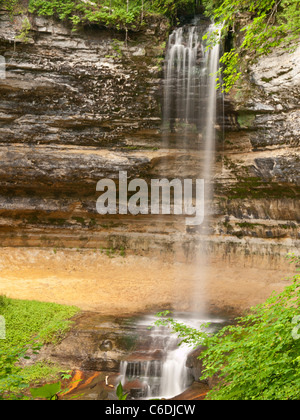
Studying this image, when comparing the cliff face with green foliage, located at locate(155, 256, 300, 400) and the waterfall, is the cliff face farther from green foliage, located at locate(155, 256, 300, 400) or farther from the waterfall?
green foliage, located at locate(155, 256, 300, 400)

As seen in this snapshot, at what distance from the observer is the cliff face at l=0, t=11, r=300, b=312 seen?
39.9ft

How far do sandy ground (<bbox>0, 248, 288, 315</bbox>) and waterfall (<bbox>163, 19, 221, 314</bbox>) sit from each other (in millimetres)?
526

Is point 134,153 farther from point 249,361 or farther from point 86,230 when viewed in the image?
point 249,361

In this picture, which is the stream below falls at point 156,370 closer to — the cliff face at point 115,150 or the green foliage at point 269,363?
the green foliage at point 269,363

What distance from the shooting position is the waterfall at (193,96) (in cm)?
1234

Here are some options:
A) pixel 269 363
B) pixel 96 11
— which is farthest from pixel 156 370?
pixel 96 11

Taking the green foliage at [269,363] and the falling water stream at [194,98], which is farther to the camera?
the falling water stream at [194,98]

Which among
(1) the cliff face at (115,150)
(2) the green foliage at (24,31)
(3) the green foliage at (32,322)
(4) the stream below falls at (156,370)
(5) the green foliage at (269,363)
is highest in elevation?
(2) the green foliage at (24,31)

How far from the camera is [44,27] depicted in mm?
12336

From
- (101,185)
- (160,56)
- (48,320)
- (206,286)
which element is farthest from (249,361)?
(160,56)

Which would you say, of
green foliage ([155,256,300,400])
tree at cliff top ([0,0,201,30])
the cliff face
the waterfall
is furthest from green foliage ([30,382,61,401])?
tree at cliff top ([0,0,201,30])

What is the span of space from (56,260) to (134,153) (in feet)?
17.4

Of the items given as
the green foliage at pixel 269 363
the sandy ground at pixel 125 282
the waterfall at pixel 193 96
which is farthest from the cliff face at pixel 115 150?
the green foliage at pixel 269 363

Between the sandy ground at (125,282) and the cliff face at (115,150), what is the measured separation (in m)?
0.53
